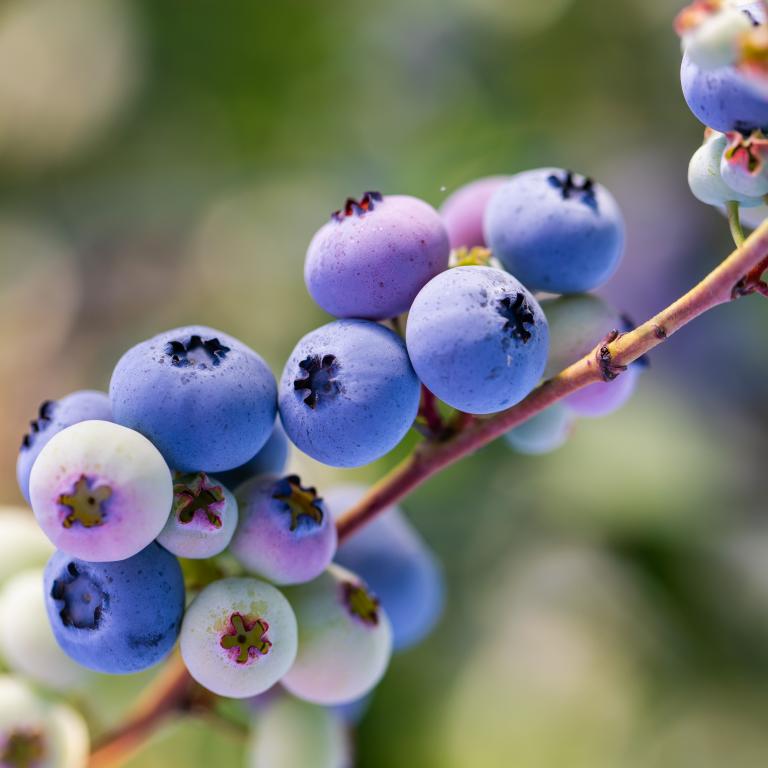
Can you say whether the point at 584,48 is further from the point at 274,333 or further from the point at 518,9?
the point at 274,333

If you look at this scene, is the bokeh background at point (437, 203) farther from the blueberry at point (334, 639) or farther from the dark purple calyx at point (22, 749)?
the blueberry at point (334, 639)

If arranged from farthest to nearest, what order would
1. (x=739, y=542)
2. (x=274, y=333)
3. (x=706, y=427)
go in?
(x=274, y=333) < (x=706, y=427) < (x=739, y=542)

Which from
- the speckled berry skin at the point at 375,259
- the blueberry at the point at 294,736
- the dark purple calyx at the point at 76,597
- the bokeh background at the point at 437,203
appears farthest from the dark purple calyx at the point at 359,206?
the bokeh background at the point at 437,203

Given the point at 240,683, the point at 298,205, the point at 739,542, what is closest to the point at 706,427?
the point at 739,542

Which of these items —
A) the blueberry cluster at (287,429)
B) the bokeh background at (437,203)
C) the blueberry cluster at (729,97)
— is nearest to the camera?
the blueberry cluster at (729,97)

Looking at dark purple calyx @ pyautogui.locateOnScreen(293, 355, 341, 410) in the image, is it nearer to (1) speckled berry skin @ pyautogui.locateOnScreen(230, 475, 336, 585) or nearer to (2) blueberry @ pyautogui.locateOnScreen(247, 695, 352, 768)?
(1) speckled berry skin @ pyautogui.locateOnScreen(230, 475, 336, 585)

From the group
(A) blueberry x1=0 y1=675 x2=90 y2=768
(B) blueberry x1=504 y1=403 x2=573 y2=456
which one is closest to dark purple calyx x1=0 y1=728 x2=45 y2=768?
(A) blueberry x1=0 y1=675 x2=90 y2=768
